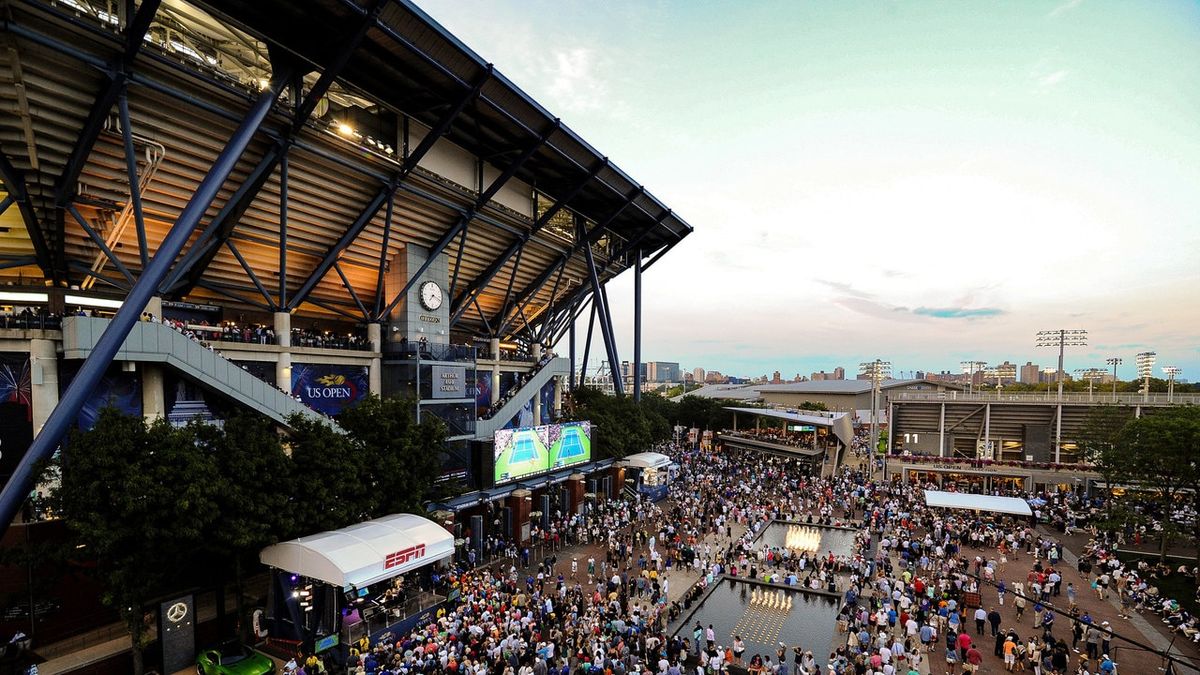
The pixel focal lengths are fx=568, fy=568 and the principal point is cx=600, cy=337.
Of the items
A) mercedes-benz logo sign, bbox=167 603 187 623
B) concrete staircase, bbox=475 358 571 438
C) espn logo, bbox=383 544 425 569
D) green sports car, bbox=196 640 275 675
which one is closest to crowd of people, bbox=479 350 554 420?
concrete staircase, bbox=475 358 571 438

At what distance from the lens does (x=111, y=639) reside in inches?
702

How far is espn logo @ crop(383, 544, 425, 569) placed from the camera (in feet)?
59.4

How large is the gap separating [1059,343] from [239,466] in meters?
67.2

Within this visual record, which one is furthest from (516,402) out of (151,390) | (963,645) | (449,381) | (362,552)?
(963,645)

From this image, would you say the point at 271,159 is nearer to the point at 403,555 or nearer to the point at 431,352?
the point at 431,352

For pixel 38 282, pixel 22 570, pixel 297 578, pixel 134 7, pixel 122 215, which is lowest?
pixel 297 578

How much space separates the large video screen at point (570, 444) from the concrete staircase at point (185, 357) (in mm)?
13721

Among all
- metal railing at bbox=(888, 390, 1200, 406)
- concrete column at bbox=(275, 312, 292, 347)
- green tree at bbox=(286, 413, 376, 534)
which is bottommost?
metal railing at bbox=(888, 390, 1200, 406)

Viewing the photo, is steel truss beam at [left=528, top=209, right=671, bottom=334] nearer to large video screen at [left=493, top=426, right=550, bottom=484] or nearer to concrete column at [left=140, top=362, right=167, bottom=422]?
large video screen at [left=493, top=426, right=550, bottom=484]

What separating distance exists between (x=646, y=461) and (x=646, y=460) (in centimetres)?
19

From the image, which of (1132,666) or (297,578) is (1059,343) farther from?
(297,578)

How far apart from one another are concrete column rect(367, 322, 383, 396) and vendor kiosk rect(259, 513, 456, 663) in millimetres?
11741

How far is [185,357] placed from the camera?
20.3m

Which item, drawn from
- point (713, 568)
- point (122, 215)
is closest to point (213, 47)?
point (122, 215)
